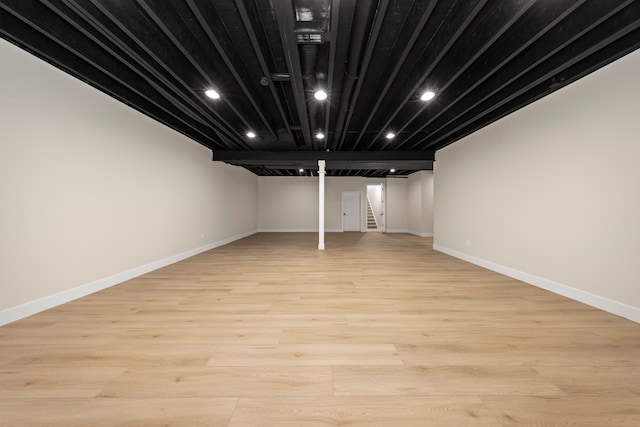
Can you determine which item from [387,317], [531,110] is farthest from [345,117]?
[387,317]

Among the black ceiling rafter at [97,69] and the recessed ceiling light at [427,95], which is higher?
the recessed ceiling light at [427,95]

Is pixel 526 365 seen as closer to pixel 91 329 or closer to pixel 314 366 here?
pixel 314 366

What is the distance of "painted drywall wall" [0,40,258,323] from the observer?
237cm

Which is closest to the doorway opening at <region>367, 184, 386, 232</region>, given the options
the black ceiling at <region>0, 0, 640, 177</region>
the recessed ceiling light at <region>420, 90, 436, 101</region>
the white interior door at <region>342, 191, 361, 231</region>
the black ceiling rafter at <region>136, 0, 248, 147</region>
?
the white interior door at <region>342, 191, 361, 231</region>

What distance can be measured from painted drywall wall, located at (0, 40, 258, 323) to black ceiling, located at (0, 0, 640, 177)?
0.33 metres

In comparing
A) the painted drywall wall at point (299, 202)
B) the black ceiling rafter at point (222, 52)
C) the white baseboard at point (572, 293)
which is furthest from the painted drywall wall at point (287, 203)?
the white baseboard at point (572, 293)

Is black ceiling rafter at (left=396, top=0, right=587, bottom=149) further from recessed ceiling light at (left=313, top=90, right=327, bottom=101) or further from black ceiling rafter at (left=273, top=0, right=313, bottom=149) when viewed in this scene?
black ceiling rafter at (left=273, top=0, right=313, bottom=149)

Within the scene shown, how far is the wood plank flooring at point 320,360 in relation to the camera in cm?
131

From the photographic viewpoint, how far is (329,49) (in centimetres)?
262

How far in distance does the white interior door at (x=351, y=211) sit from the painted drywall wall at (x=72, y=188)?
7.92m

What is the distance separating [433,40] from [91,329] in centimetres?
435

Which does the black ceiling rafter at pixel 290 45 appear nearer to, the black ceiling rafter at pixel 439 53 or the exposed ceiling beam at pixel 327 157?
the black ceiling rafter at pixel 439 53

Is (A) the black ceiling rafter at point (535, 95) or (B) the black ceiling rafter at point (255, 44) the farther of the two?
(A) the black ceiling rafter at point (535, 95)

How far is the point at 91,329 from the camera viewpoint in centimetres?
221
